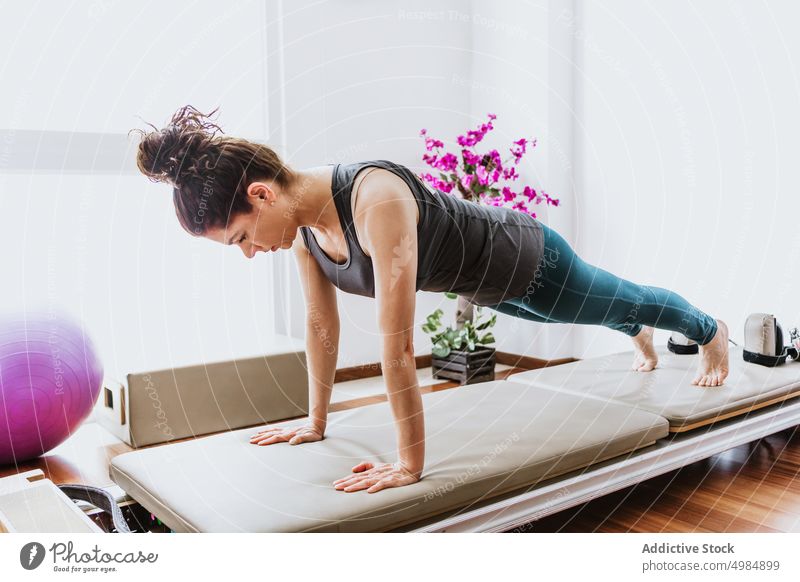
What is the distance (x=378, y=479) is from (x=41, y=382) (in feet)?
3.94

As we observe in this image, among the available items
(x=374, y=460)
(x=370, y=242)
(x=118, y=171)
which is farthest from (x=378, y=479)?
(x=118, y=171)

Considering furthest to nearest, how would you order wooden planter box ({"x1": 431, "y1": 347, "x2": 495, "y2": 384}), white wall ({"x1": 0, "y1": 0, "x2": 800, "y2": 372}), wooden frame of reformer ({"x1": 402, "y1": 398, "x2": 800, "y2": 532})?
wooden planter box ({"x1": 431, "y1": 347, "x2": 495, "y2": 384}) < white wall ({"x1": 0, "y1": 0, "x2": 800, "y2": 372}) < wooden frame of reformer ({"x1": 402, "y1": 398, "x2": 800, "y2": 532})

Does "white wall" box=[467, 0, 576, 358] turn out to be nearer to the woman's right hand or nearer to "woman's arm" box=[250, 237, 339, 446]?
"woman's arm" box=[250, 237, 339, 446]

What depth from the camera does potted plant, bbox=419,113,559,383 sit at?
297cm

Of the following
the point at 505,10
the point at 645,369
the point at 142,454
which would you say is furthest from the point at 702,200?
the point at 142,454

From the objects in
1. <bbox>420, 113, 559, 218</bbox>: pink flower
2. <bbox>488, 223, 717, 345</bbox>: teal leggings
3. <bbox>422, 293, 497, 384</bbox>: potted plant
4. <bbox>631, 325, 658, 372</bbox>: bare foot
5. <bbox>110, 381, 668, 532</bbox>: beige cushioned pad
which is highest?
<bbox>420, 113, 559, 218</bbox>: pink flower

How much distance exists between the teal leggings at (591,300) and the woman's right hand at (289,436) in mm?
595

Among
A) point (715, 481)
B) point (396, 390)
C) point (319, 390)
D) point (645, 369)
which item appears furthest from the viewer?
point (645, 369)

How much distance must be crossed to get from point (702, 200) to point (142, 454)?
240 centimetres

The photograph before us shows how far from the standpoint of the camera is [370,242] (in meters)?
1.26

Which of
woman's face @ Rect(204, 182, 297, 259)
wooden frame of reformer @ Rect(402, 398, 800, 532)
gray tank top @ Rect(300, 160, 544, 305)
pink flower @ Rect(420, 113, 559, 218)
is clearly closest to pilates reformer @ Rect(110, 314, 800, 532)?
wooden frame of reformer @ Rect(402, 398, 800, 532)

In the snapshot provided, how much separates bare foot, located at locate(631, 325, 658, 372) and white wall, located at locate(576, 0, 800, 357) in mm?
802
